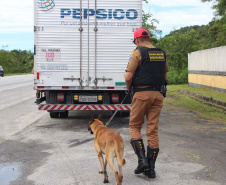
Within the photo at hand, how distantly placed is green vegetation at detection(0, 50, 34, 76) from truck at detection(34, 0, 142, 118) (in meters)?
59.6

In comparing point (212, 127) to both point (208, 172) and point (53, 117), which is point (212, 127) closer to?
point (208, 172)

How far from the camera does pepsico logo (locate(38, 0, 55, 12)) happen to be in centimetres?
819

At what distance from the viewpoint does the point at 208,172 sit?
4738 millimetres

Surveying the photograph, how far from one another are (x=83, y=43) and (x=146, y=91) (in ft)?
13.2

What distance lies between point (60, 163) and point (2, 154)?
4.17 feet

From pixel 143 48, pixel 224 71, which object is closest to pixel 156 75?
pixel 143 48

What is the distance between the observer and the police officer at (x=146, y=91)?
453 centimetres

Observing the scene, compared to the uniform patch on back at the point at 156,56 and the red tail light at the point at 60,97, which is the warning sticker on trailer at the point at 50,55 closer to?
the red tail light at the point at 60,97

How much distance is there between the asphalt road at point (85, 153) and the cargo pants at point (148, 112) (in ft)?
1.84

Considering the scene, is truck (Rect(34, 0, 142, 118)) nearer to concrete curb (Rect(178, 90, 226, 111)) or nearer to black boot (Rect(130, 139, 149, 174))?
black boot (Rect(130, 139, 149, 174))

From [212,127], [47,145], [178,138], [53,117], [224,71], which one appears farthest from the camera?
[224,71]

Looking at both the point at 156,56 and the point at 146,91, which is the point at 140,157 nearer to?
the point at 146,91

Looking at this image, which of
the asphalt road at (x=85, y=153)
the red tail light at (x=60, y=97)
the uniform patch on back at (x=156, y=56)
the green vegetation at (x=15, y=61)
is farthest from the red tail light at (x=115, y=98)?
the green vegetation at (x=15, y=61)

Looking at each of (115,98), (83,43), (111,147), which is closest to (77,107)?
(115,98)
